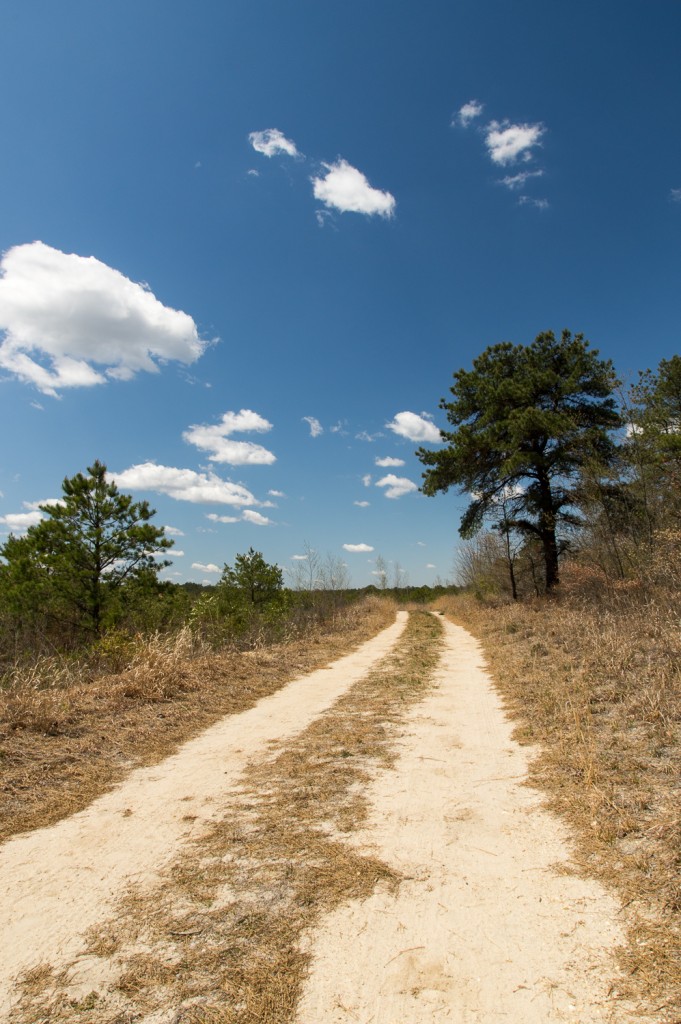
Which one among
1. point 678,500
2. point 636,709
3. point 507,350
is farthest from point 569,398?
point 636,709

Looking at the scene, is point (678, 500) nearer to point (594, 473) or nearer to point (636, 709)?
point (594, 473)

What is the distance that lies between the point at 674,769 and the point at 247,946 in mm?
3761

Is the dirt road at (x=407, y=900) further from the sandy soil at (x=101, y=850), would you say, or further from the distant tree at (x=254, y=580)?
the distant tree at (x=254, y=580)

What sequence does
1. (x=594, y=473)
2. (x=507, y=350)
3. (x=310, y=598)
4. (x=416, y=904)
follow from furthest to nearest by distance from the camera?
(x=310, y=598)
(x=507, y=350)
(x=594, y=473)
(x=416, y=904)

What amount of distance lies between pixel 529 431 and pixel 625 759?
55.2 ft

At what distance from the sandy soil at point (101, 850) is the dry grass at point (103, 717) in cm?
32

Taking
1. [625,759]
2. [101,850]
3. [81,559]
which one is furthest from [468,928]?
[81,559]

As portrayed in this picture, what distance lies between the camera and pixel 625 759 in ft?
15.9

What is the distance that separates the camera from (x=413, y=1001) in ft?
7.56

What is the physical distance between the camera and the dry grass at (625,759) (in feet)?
8.70

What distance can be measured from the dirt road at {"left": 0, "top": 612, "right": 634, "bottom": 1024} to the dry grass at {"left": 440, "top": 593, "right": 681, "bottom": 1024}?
0.18 m

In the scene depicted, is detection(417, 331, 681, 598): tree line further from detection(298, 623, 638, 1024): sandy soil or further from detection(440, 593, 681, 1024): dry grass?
Answer: detection(298, 623, 638, 1024): sandy soil

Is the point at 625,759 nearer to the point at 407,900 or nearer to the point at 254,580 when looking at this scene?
the point at 407,900

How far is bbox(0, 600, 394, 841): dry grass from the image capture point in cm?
493
